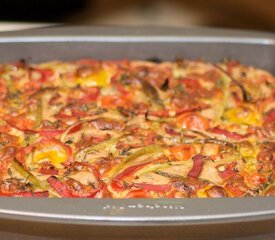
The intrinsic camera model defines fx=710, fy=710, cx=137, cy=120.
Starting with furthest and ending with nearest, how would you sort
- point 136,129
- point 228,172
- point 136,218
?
point 136,129 < point 228,172 < point 136,218

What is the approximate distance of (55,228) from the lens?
1412 mm

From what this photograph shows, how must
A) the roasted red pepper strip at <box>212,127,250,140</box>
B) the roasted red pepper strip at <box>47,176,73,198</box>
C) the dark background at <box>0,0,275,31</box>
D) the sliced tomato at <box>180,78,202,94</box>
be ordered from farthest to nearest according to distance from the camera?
1. the dark background at <box>0,0,275,31</box>
2. the sliced tomato at <box>180,78,202,94</box>
3. the roasted red pepper strip at <box>212,127,250,140</box>
4. the roasted red pepper strip at <box>47,176,73,198</box>

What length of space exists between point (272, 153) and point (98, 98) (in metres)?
0.52

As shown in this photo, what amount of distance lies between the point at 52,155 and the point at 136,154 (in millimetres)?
212

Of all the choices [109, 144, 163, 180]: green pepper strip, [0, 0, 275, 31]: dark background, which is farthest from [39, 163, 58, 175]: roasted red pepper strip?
[0, 0, 275, 31]: dark background

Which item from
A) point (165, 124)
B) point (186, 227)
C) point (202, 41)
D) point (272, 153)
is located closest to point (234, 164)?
point (272, 153)

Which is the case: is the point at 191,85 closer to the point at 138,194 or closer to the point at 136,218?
the point at 138,194

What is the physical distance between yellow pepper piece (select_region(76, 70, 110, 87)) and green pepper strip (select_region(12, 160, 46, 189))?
44 centimetres

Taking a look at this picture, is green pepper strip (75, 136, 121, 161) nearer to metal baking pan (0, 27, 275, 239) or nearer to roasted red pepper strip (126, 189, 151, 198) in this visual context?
roasted red pepper strip (126, 189, 151, 198)

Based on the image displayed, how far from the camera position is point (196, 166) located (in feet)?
5.73

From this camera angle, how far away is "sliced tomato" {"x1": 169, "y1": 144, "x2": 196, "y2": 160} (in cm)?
180

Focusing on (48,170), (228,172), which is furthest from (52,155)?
(228,172)

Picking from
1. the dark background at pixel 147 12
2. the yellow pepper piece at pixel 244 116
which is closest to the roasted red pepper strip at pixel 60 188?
the yellow pepper piece at pixel 244 116

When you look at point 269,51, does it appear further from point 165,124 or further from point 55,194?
point 55,194
